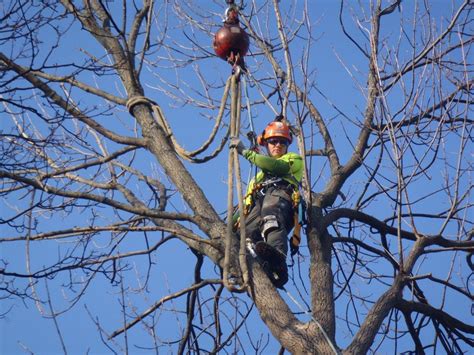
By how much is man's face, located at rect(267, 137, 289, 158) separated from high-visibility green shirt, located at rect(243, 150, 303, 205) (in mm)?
89

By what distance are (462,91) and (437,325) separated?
1.69 meters

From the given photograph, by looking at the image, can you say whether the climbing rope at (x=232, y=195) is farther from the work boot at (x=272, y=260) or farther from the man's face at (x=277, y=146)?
the man's face at (x=277, y=146)

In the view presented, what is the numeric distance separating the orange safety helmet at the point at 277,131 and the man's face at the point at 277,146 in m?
0.03

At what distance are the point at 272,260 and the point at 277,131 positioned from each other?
1161mm

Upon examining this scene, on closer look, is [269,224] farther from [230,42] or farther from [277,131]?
[230,42]

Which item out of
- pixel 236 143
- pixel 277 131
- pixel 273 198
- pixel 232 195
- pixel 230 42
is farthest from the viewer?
pixel 277 131

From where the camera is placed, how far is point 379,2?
5.66 meters

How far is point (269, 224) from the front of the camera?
16.0 feet

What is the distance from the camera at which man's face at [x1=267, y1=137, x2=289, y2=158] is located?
539 centimetres

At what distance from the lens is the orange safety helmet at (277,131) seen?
17.6 ft

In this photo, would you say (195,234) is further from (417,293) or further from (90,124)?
(417,293)

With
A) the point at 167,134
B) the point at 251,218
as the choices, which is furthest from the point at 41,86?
the point at 251,218

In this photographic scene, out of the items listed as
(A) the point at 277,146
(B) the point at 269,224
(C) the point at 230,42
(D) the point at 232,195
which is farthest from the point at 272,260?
(C) the point at 230,42

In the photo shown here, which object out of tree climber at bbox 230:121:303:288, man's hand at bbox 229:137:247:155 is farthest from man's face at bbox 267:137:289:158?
man's hand at bbox 229:137:247:155
